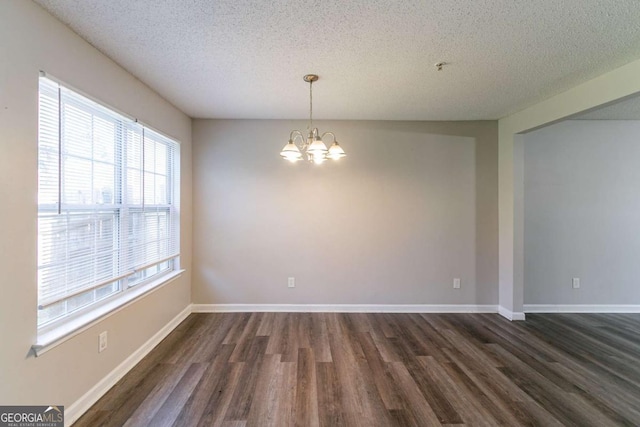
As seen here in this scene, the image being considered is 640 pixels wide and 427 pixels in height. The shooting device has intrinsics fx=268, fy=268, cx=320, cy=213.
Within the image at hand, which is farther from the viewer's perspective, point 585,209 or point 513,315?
point 585,209

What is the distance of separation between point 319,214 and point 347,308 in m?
1.35

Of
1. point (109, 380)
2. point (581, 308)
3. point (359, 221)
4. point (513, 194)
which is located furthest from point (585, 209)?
point (109, 380)

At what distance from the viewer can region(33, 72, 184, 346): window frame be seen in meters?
1.69

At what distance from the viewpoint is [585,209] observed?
3.65 m

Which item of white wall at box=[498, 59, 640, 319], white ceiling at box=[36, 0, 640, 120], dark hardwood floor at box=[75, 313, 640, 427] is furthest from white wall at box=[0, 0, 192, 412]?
white wall at box=[498, 59, 640, 319]

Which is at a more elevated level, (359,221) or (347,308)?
(359,221)

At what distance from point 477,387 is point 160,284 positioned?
10.2 ft

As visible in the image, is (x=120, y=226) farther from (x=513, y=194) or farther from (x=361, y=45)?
(x=513, y=194)

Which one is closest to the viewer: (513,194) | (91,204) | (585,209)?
(91,204)

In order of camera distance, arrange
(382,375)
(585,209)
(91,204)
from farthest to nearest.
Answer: (585,209) < (382,375) < (91,204)

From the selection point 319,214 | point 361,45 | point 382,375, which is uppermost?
point 361,45

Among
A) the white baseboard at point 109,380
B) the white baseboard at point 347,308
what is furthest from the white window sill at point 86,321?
the white baseboard at point 347,308

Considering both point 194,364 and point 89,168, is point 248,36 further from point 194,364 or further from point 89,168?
point 194,364

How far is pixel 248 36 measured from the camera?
1.85 meters
